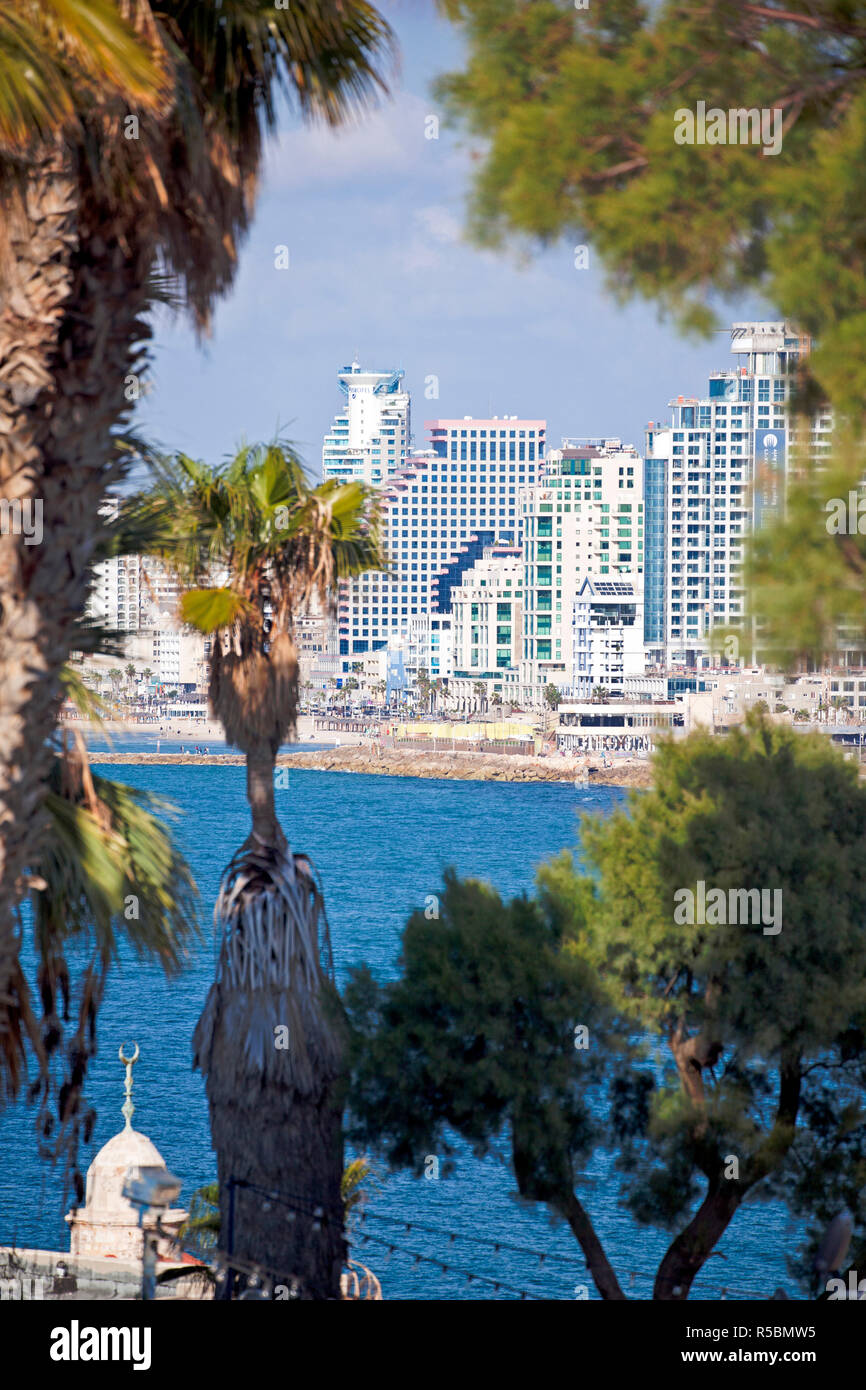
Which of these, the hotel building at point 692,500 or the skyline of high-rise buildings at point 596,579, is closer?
the skyline of high-rise buildings at point 596,579

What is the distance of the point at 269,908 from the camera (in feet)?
24.8

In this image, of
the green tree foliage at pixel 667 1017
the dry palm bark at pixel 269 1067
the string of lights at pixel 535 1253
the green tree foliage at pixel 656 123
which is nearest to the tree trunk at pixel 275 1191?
the dry palm bark at pixel 269 1067

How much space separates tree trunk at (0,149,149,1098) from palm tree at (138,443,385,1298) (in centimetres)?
384

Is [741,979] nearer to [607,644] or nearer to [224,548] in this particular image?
[224,548]

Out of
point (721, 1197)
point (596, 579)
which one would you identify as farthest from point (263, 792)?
point (596, 579)

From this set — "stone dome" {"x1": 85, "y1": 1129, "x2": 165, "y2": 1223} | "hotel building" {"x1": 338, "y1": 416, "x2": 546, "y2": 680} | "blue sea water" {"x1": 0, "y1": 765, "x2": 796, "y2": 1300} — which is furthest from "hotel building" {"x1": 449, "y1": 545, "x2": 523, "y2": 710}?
"stone dome" {"x1": 85, "y1": 1129, "x2": 165, "y2": 1223}

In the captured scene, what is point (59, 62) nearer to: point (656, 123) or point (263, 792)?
point (656, 123)

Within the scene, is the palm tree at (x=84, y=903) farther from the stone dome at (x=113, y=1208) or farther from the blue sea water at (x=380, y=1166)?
the stone dome at (x=113, y=1208)

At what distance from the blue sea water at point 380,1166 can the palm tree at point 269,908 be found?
1.65ft

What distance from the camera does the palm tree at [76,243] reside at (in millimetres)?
3219

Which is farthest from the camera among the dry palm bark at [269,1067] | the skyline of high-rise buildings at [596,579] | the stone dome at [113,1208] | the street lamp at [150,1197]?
the skyline of high-rise buildings at [596,579]

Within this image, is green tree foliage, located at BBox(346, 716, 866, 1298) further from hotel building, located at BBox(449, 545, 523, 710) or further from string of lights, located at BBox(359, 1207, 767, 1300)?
hotel building, located at BBox(449, 545, 523, 710)
